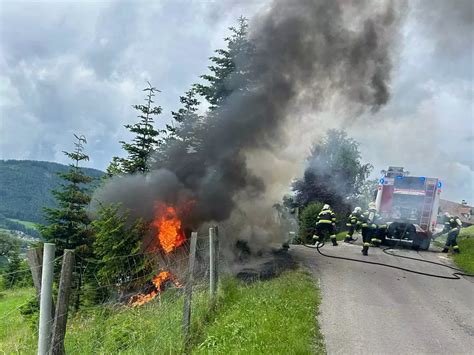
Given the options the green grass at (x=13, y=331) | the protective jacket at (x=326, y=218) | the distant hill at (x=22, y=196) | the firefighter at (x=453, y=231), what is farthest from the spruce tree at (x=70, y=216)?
the distant hill at (x=22, y=196)

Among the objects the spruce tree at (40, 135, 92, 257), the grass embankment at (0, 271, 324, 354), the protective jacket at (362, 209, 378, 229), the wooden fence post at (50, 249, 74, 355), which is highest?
the wooden fence post at (50, 249, 74, 355)

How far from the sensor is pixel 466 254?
15.7 m

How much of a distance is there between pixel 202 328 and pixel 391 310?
3805mm

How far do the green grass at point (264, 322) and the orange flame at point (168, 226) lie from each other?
14.3 ft

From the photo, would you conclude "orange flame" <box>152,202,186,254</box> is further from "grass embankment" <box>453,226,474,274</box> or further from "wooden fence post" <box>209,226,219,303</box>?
"grass embankment" <box>453,226,474,274</box>

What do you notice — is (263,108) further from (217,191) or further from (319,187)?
(319,187)

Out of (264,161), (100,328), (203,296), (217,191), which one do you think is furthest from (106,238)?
(100,328)

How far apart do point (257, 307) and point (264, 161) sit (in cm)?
1013

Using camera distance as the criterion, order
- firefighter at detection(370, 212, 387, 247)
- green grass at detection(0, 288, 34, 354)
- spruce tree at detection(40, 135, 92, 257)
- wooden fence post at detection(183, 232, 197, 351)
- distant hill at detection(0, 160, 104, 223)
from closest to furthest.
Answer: green grass at detection(0, 288, 34, 354), wooden fence post at detection(183, 232, 197, 351), firefighter at detection(370, 212, 387, 247), spruce tree at detection(40, 135, 92, 257), distant hill at detection(0, 160, 104, 223)

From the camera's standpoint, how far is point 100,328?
568cm

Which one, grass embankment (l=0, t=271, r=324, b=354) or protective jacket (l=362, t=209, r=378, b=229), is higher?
protective jacket (l=362, t=209, r=378, b=229)

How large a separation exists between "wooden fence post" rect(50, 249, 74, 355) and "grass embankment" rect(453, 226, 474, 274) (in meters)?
12.1

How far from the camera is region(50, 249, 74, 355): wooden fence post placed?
388 centimetres

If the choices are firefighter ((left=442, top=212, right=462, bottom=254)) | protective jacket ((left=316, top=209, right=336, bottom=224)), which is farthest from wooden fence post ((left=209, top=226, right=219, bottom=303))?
firefighter ((left=442, top=212, right=462, bottom=254))
